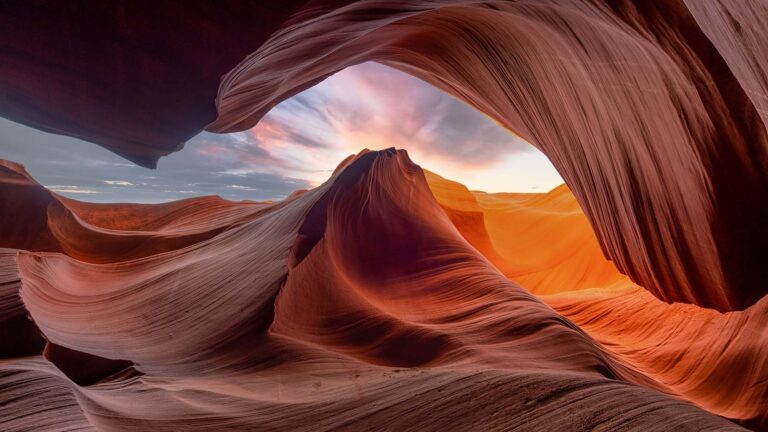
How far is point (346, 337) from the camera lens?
3246 mm

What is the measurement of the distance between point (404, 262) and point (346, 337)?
1.75 metres

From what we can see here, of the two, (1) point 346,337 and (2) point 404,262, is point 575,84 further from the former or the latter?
(1) point 346,337

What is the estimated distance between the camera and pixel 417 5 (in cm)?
304

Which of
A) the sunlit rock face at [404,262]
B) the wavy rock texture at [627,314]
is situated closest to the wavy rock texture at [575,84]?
the sunlit rock face at [404,262]

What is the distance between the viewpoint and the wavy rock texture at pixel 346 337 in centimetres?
180

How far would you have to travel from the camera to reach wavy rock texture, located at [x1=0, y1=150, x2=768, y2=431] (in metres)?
1.80

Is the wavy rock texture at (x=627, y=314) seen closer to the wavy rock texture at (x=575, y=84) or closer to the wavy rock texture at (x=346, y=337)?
the wavy rock texture at (x=346, y=337)

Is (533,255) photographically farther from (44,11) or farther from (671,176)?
(44,11)

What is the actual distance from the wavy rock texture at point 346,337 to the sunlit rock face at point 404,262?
0.02 m

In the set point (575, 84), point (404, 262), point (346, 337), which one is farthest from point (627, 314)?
point (346, 337)

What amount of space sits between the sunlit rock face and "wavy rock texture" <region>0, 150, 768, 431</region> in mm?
19

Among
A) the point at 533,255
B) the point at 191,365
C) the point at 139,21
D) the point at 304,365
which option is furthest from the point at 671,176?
the point at 533,255

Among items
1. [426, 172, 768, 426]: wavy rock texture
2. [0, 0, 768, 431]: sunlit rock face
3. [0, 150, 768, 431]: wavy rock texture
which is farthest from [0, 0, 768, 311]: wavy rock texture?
[0, 150, 768, 431]: wavy rock texture

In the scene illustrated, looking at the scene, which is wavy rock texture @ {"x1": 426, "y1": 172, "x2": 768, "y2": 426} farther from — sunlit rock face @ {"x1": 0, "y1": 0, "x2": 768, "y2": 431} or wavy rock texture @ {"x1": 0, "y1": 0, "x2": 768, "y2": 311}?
wavy rock texture @ {"x1": 0, "y1": 0, "x2": 768, "y2": 311}
